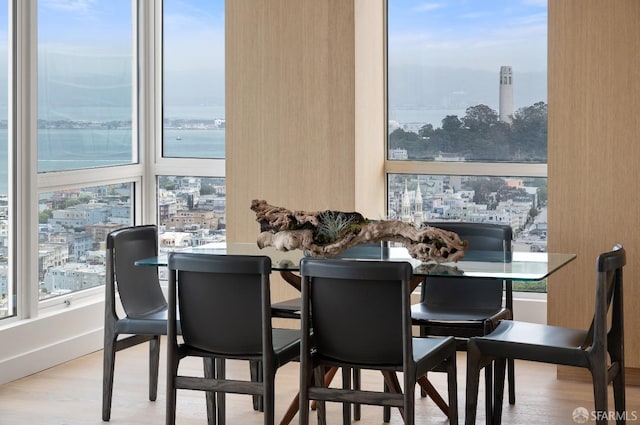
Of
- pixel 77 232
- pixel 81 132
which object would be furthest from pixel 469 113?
pixel 77 232

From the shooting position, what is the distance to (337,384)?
5.73 metres

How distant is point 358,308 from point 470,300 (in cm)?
153

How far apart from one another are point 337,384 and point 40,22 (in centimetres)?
281

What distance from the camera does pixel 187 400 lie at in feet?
17.4

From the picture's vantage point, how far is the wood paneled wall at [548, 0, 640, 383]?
5.50 meters

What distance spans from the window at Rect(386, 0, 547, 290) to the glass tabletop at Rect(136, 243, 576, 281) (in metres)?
1.63

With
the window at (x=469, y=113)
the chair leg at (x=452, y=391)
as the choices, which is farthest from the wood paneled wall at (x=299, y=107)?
the chair leg at (x=452, y=391)

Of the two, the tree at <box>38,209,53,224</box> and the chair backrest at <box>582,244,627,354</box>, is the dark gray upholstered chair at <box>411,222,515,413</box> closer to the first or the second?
the chair backrest at <box>582,244,627,354</box>

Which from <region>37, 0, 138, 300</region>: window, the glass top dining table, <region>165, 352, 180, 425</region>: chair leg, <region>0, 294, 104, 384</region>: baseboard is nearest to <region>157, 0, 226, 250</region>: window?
<region>37, 0, 138, 300</region>: window

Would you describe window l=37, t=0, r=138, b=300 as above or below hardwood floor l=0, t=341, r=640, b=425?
above

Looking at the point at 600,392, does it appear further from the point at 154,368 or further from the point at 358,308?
the point at 154,368

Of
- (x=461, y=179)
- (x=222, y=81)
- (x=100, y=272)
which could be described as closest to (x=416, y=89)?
(x=461, y=179)

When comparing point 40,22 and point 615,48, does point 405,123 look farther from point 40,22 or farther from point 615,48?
point 40,22

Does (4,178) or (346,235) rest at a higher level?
(4,178)
